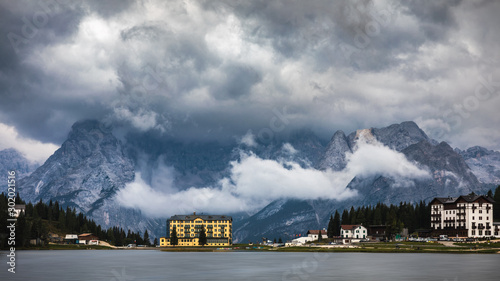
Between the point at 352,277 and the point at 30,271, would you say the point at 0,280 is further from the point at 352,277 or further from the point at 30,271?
the point at 352,277

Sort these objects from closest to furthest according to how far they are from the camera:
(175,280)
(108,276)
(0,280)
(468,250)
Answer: (0,280)
(175,280)
(108,276)
(468,250)

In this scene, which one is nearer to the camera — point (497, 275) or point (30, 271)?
point (497, 275)

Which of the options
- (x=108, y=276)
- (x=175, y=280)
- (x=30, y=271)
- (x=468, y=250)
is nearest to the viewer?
(x=175, y=280)

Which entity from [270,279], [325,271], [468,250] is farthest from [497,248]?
[270,279]

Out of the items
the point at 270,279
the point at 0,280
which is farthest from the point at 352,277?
the point at 0,280

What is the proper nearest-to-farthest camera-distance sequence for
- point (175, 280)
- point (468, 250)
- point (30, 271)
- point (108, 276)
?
point (175, 280)
point (108, 276)
point (30, 271)
point (468, 250)

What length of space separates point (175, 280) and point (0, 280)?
27629 millimetres

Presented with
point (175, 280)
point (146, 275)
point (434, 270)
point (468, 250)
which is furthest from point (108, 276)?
point (468, 250)

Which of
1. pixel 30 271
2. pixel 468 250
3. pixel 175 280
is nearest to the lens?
pixel 175 280

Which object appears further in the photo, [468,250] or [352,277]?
[468,250]

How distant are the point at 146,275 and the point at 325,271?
34863mm

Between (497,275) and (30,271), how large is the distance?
86075 millimetres

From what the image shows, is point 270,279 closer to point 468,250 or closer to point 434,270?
point 434,270

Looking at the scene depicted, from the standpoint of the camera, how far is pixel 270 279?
3989 inches
